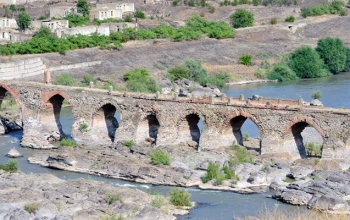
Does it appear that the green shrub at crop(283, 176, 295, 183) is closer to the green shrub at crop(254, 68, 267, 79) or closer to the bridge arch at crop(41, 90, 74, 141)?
the bridge arch at crop(41, 90, 74, 141)

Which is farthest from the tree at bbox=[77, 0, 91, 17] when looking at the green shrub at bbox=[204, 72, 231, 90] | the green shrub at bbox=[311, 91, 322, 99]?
the green shrub at bbox=[311, 91, 322, 99]

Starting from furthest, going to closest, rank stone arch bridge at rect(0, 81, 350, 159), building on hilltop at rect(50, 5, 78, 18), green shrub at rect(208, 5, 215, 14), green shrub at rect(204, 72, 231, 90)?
green shrub at rect(208, 5, 215, 14) < building on hilltop at rect(50, 5, 78, 18) < green shrub at rect(204, 72, 231, 90) < stone arch bridge at rect(0, 81, 350, 159)

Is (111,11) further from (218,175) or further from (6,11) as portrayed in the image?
(218,175)

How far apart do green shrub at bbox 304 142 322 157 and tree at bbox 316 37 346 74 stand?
40223mm

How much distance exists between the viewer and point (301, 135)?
5066cm

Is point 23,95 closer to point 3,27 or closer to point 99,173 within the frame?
point 99,173

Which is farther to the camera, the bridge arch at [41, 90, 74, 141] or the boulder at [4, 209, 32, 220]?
the bridge arch at [41, 90, 74, 141]

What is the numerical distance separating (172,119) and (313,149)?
734 cm

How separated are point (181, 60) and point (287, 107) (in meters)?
42.4

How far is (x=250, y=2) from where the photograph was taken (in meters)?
126

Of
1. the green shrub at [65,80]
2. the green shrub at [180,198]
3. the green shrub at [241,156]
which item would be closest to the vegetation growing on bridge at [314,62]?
the green shrub at [65,80]

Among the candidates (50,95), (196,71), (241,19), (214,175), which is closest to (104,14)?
(241,19)

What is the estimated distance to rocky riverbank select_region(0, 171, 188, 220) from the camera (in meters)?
38.0

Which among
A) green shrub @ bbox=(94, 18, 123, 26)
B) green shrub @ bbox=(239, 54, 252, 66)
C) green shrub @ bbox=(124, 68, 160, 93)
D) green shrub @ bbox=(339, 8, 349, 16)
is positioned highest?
green shrub @ bbox=(339, 8, 349, 16)
